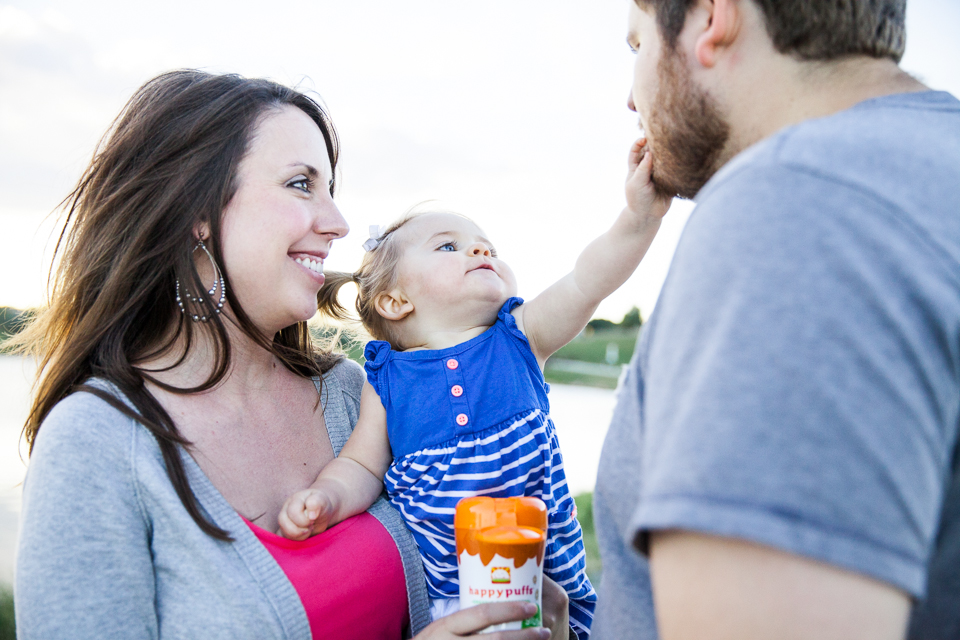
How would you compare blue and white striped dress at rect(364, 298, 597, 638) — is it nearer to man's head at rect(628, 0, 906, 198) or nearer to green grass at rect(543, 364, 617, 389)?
man's head at rect(628, 0, 906, 198)

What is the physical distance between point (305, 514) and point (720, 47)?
4.53 ft

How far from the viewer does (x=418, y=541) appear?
5.85ft

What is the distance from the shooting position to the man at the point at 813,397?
0.54 m

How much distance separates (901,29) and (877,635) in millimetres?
1000

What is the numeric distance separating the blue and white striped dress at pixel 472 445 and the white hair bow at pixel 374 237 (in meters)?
0.52

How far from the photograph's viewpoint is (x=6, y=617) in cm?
348

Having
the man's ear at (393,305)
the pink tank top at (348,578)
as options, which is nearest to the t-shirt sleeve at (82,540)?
the pink tank top at (348,578)

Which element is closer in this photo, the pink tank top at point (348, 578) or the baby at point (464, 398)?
the pink tank top at point (348, 578)

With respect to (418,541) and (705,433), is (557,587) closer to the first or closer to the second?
(418,541)

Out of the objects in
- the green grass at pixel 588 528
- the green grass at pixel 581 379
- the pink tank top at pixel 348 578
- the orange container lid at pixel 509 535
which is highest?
the orange container lid at pixel 509 535

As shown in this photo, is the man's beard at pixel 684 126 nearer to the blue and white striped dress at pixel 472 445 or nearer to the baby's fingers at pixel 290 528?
the blue and white striped dress at pixel 472 445

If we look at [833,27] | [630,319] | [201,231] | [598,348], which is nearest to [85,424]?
[201,231]

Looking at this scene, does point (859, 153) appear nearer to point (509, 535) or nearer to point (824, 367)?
point (824, 367)

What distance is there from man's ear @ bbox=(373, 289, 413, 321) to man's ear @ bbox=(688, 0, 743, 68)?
129 centimetres
